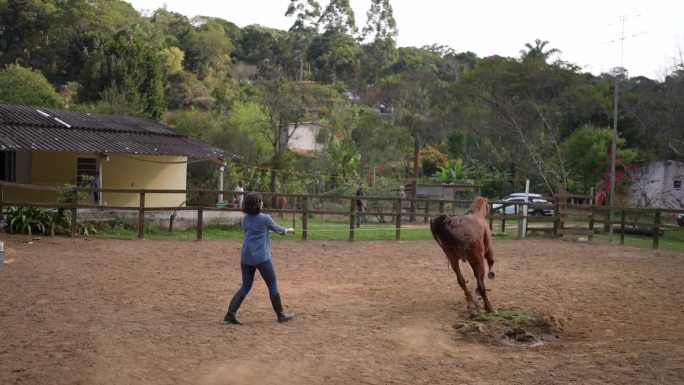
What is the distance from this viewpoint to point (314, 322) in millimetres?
6383

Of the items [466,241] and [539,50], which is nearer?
[466,241]

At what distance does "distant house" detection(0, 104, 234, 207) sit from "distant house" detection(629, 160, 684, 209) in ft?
64.9

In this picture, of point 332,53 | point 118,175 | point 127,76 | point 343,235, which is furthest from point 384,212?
point 332,53

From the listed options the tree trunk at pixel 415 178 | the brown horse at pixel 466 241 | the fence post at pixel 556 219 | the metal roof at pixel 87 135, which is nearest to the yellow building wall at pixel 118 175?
the metal roof at pixel 87 135

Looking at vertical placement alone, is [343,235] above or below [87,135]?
below

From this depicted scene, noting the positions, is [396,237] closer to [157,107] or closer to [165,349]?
[165,349]

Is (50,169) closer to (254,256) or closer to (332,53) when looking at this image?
(254,256)

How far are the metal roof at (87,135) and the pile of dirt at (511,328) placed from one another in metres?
12.8

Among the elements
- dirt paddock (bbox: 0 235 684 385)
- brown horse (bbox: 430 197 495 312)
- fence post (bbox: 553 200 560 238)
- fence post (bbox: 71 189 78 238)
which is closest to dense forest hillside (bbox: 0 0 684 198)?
fence post (bbox: 553 200 560 238)

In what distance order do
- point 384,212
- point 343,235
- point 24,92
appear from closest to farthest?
point 343,235
point 384,212
point 24,92

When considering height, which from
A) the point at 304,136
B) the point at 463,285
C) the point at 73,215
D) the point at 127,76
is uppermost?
the point at 127,76

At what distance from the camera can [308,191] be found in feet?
88.4

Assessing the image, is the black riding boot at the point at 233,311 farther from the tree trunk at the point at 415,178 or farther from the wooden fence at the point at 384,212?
the tree trunk at the point at 415,178

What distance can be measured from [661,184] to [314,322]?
87.5 feet
